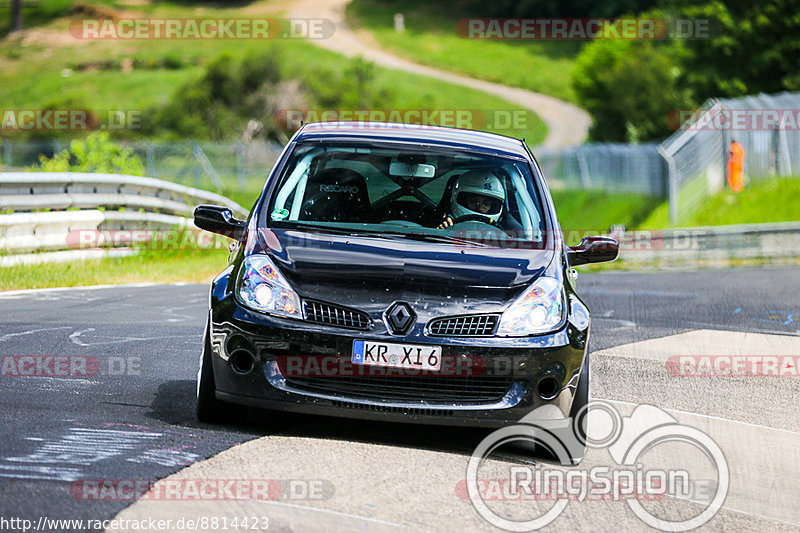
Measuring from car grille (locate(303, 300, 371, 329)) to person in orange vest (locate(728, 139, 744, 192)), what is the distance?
29.2 m

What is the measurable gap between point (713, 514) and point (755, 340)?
19.6 ft

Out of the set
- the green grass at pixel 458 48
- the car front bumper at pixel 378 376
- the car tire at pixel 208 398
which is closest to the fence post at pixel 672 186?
the car front bumper at pixel 378 376

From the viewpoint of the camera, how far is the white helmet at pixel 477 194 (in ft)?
24.9

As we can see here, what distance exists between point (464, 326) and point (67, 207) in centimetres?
1008

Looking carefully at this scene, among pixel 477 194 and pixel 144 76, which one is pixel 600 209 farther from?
pixel 144 76

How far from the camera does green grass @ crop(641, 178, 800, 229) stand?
104ft

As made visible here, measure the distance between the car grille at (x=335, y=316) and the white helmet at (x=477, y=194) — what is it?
1650 mm

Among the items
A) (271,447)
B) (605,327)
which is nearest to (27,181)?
(605,327)

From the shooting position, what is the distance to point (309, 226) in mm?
6949

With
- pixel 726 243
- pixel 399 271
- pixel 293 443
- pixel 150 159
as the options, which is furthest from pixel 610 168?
pixel 293 443

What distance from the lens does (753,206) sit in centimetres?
3272

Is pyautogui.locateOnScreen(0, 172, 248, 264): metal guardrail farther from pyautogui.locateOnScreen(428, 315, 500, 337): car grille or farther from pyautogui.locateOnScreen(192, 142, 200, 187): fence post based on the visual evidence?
pyautogui.locateOnScreen(192, 142, 200, 187): fence post

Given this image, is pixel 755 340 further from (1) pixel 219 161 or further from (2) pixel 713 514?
(1) pixel 219 161

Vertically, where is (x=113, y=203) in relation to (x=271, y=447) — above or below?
above
